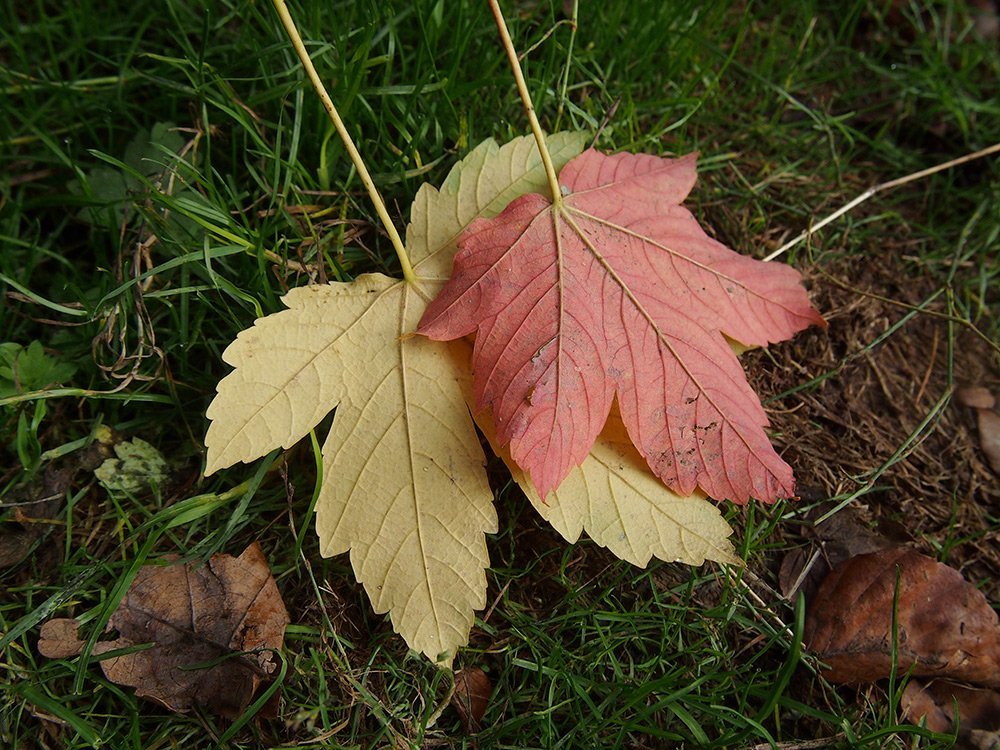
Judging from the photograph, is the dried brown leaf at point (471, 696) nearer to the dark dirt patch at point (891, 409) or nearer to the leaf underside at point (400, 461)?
the leaf underside at point (400, 461)

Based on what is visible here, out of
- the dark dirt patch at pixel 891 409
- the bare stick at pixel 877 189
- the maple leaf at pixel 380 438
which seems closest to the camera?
the maple leaf at pixel 380 438

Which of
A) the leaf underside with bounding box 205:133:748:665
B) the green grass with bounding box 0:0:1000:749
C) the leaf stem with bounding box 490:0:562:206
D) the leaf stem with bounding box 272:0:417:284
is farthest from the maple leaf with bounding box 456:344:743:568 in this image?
the leaf stem with bounding box 490:0:562:206

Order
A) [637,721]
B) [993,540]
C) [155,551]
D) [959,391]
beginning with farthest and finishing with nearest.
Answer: [959,391] → [993,540] → [155,551] → [637,721]

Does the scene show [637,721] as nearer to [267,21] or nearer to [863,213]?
[863,213]

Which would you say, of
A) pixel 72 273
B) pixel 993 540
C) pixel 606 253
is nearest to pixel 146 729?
pixel 72 273

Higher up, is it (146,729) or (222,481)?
(222,481)

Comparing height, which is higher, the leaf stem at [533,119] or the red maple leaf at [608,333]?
the leaf stem at [533,119]

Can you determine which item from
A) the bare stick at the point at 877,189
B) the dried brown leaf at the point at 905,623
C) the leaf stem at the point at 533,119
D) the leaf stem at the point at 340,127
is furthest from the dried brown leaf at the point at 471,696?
the bare stick at the point at 877,189

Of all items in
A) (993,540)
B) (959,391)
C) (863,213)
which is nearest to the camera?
(993,540)
